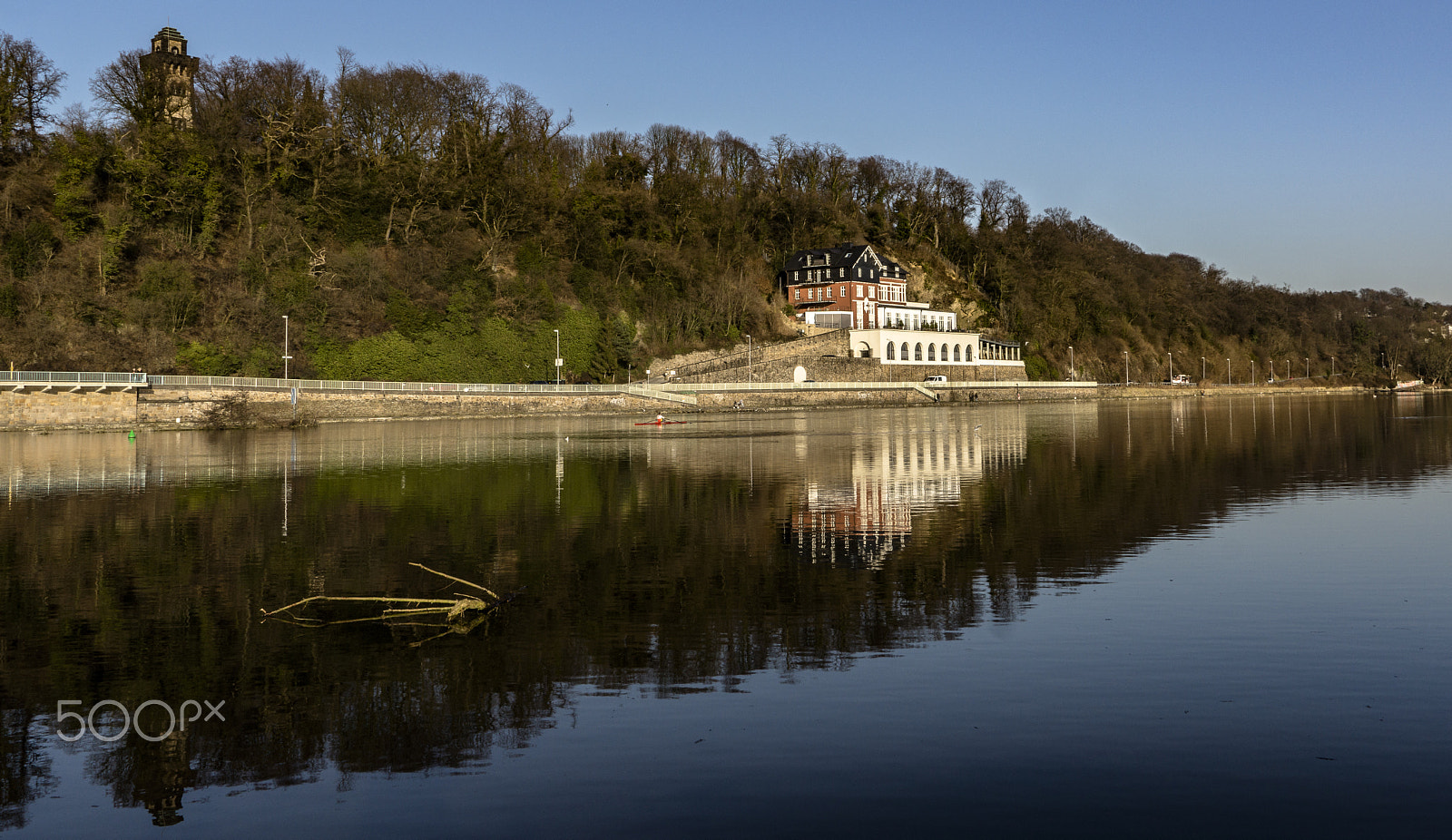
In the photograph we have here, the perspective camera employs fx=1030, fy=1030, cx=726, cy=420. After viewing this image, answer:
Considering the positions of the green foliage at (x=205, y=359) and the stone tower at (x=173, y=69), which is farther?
the stone tower at (x=173, y=69)

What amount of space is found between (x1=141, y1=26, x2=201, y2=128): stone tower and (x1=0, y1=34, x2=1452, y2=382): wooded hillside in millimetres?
1148

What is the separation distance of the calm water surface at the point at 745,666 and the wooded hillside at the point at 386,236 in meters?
48.6

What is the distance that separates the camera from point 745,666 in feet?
38.6

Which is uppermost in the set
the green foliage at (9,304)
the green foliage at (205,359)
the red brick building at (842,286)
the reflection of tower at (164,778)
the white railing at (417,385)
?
the red brick building at (842,286)

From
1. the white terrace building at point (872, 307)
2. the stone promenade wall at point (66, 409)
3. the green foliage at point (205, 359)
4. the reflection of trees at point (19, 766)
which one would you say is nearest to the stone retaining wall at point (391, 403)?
the stone promenade wall at point (66, 409)

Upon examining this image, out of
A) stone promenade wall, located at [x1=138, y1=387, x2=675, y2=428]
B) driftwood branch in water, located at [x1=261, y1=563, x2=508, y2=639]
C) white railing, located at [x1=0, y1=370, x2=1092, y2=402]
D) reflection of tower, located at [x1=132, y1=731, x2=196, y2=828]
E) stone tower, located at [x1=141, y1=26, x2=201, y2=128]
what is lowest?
reflection of tower, located at [x1=132, y1=731, x2=196, y2=828]

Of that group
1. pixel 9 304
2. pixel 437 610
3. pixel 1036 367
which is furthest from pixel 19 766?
pixel 1036 367

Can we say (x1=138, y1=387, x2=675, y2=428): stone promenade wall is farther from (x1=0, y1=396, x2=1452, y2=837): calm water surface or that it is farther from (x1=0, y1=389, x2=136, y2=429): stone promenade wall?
(x1=0, y1=396, x2=1452, y2=837): calm water surface

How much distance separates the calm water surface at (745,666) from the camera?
811 centimetres

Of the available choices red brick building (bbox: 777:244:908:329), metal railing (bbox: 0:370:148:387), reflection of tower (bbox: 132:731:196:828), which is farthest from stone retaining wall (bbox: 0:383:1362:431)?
reflection of tower (bbox: 132:731:196:828)

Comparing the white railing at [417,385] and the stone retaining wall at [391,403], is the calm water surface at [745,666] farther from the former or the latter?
the stone retaining wall at [391,403]

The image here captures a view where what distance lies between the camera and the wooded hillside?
6981cm

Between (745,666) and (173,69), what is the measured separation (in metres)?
90.7

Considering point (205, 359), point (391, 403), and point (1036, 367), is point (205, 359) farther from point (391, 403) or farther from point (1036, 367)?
point (1036, 367)
